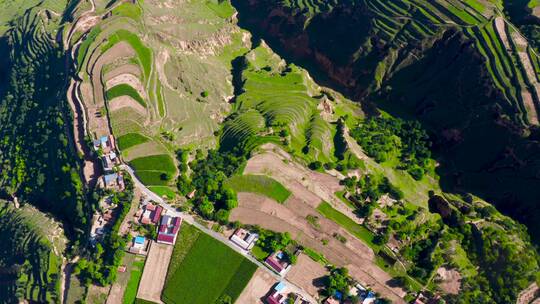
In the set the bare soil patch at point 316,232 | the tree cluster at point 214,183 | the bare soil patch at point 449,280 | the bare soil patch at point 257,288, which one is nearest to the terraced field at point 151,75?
the tree cluster at point 214,183

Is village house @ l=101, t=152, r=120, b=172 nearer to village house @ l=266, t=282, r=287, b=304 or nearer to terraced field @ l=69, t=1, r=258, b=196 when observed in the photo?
terraced field @ l=69, t=1, r=258, b=196

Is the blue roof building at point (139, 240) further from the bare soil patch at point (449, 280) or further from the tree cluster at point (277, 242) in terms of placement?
the bare soil patch at point (449, 280)

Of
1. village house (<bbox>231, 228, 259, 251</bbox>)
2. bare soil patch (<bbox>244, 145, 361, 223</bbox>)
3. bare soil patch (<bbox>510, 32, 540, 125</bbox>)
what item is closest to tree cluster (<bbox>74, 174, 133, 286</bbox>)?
village house (<bbox>231, 228, 259, 251</bbox>)

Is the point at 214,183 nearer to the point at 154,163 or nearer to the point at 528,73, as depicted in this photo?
the point at 154,163

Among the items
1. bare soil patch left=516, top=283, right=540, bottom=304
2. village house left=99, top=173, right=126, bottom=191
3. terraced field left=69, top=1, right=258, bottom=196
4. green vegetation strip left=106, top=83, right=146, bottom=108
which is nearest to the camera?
bare soil patch left=516, top=283, right=540, bottom=304

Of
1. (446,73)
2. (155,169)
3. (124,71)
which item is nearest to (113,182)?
(155,169)

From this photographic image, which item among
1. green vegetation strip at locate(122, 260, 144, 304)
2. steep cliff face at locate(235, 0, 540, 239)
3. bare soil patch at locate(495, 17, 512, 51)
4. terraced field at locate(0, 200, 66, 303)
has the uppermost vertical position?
bare soil patch at locate(495, 17, 512, 51)

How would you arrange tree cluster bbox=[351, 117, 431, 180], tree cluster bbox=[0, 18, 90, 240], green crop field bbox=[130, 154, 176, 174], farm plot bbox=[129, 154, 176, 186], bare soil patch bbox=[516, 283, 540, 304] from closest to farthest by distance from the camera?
bare soil patch bbox=[516, 283, 540, 304], farm plot bbox=[129, 154, 176, 186], green crop field bbox=[130, 154, 176, 174], tree cluster bbox=[0, 18, 90, 240], tree cluster bbox=[351, 117, 431, 180]
